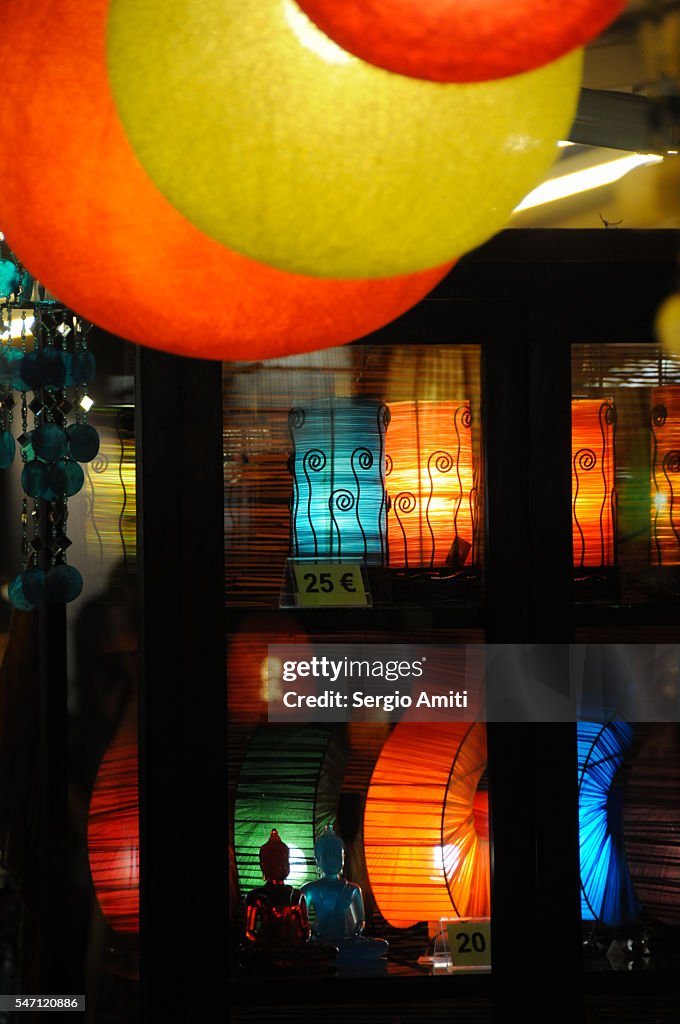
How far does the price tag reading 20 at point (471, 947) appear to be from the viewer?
1.50 m

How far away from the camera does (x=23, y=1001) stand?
1.44 m

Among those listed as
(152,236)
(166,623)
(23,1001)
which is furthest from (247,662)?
(152,236)

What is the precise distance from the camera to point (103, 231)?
0.46 metres

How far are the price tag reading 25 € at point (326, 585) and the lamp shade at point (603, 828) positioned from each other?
0.38 metres

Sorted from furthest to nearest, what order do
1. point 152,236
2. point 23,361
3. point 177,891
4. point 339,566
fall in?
point 339,566
point 177,891
point 23,361
point 152,236

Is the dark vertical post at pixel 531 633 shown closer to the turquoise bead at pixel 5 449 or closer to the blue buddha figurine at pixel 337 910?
the blue buddha figurine at pixel 337 910

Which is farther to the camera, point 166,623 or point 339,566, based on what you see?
point 339,566

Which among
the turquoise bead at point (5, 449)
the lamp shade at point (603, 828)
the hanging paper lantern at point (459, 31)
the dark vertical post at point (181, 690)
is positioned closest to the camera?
the hanging paper lantern at point (459, 31)

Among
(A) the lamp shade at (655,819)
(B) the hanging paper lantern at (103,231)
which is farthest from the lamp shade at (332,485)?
(B) the hanging paper lantern at (103,231)

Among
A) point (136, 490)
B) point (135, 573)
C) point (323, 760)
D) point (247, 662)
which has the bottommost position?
point (323, 760)

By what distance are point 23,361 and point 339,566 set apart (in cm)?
58

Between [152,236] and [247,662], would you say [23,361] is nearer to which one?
[247,662]

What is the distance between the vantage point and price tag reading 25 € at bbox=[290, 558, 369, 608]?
154 centimetres

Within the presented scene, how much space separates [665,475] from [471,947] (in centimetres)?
74
